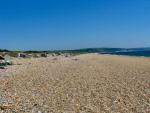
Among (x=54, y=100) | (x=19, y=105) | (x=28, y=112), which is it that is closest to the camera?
(x=28, y=112)

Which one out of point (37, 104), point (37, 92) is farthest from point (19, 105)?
point (37, 92)

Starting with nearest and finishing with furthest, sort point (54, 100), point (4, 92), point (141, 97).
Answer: point (54, 100) < point (141, 97) < point (4, 92)

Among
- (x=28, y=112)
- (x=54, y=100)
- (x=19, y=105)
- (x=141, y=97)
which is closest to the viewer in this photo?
(x=28, y=112)

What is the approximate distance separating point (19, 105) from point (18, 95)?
1.97 metres

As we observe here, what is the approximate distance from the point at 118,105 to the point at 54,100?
8.26 feet

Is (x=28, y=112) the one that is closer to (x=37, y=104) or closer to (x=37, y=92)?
(x=37, y=104)

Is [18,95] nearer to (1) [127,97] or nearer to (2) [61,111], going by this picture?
(2) [61,111]

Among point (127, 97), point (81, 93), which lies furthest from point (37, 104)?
point (127, 97)

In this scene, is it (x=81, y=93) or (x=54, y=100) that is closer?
(x=54, y=100)

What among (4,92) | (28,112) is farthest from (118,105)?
(4,92)

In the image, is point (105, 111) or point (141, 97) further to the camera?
point (141, 97)

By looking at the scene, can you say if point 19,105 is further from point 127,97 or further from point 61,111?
point 127,97

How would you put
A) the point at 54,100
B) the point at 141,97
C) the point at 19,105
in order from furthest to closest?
the point at 141,97, the point at 54,100, the point at 19,105

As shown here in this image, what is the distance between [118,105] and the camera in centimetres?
953
